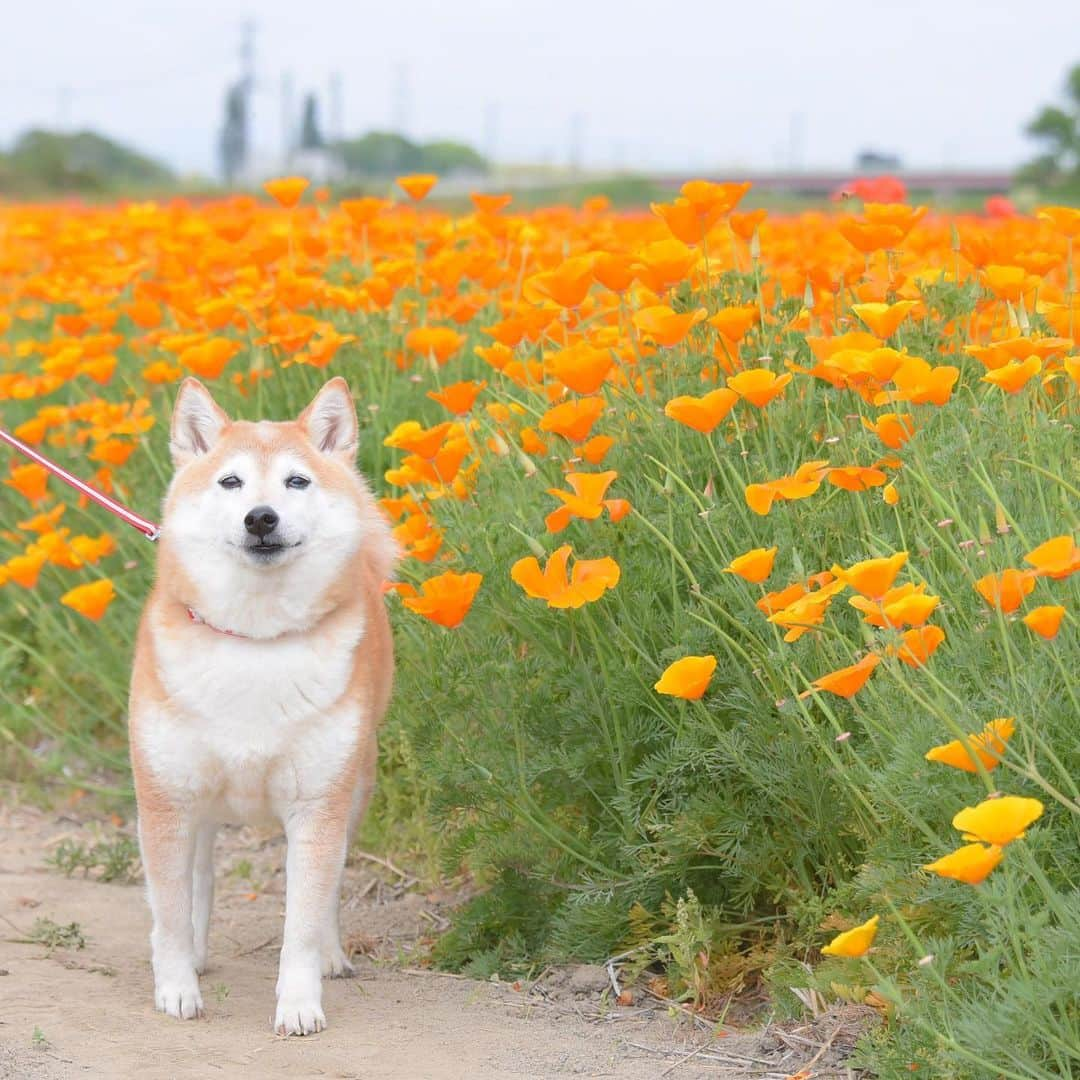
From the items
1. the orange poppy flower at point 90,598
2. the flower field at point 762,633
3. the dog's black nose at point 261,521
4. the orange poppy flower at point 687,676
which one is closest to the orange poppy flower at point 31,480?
the flower field at point 762,633

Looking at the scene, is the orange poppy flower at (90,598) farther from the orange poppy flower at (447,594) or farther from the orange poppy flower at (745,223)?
the orange poppy flower at (745,223)

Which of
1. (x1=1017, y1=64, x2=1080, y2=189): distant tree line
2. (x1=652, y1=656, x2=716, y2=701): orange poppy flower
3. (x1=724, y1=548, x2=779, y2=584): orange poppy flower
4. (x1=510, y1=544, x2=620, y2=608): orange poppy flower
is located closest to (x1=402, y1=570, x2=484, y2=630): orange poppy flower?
(x1=510, y1=544, x2=620, y2=608): orange poppy flower

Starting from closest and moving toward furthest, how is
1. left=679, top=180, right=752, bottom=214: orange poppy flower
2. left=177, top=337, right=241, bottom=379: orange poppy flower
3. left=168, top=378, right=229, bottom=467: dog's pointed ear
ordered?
left=168, top=378, right=229, bottom=467: dog's pointed ear → left=679, top=180, right=752, bottom=214: orange poppy flower → left=177, top=337, right=241, bottom=379: orange poppy flower

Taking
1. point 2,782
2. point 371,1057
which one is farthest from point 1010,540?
point 2,782

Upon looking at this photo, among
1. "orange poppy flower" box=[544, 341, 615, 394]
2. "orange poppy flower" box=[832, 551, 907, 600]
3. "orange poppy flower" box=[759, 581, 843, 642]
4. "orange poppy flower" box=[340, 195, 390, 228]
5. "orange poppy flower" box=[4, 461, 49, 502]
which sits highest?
"orange poppy flower" box=[340, 195, 390, 228]

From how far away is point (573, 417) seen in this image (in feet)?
12.2

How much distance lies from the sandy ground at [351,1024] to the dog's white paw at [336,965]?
1.3 inches

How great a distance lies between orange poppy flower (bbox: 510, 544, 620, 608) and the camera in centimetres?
344

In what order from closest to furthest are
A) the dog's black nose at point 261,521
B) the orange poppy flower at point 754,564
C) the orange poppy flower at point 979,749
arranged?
the orange poppy flower at point 979,749 < the orange poppy flower at point 754,564 < the dog's black nose at point 261,521

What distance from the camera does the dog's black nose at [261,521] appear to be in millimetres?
3693

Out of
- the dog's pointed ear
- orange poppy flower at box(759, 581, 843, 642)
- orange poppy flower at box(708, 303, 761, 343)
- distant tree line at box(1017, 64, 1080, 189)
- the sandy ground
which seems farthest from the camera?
distant tree line at box(1017, 64, 1080, 189)

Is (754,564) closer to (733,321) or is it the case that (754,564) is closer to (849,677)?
(849,677)

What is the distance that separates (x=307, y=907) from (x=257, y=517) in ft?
2.91

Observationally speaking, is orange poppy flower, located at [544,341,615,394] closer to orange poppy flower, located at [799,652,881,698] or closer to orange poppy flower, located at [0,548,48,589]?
orange poppy flower, located at [799,652,881,698]
